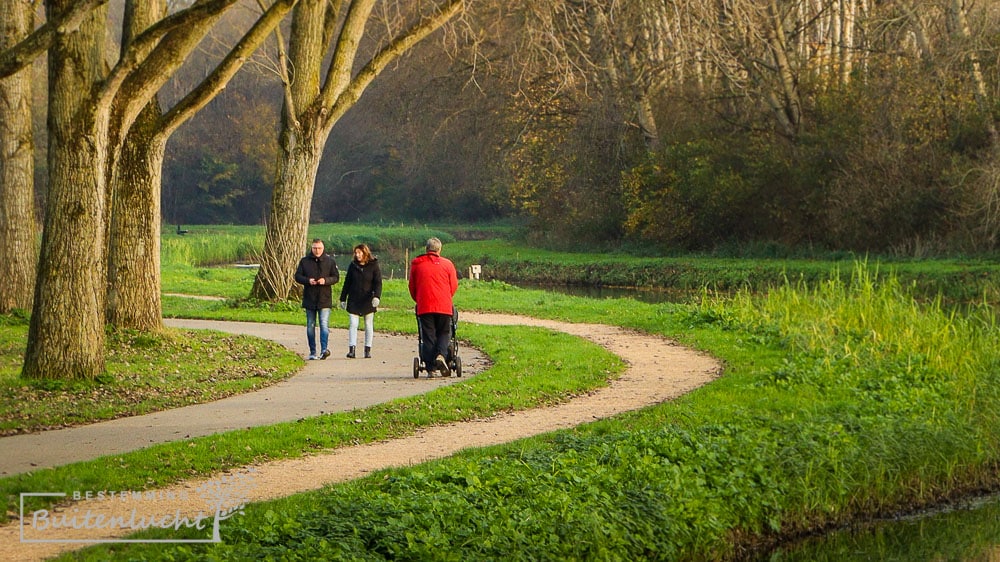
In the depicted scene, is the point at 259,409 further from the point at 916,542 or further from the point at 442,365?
the point at 916,542

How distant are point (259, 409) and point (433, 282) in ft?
10.3

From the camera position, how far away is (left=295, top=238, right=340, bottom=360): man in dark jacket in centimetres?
1844

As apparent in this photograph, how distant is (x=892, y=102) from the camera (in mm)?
39062

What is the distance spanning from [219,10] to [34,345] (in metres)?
4.74

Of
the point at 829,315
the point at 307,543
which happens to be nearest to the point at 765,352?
the point at 829,315

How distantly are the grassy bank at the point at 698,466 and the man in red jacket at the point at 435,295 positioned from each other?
2.73 feet

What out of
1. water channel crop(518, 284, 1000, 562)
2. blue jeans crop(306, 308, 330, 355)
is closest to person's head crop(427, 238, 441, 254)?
blue jeans crop(306, 308, 330, 355)

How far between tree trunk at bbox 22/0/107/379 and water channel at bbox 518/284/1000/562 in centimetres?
879

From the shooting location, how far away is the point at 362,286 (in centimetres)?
1788

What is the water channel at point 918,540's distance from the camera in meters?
11.2

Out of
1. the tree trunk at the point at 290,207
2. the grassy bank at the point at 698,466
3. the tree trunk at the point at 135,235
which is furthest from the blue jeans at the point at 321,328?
the tree trunk at the point at 290,207

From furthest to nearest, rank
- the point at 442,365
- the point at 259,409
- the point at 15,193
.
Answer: the point at 15,193 → the point at 442,365 → the point at 259,409

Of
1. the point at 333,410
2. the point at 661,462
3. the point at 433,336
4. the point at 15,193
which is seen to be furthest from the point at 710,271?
the point at 661,462

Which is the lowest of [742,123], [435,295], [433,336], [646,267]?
[646,267]
